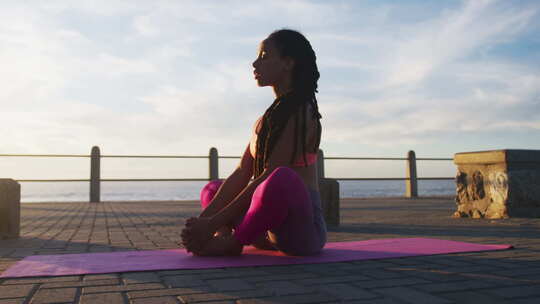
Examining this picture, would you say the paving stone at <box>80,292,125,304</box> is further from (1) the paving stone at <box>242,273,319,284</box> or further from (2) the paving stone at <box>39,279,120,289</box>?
(1) the paving stone at <box>242,273,319,284</box>

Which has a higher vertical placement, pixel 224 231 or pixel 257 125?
pixel 257 125

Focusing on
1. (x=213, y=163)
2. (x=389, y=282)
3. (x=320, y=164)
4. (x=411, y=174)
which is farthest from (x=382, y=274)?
(x=411, y=174)

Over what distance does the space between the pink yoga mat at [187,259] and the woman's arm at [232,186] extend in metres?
0.33

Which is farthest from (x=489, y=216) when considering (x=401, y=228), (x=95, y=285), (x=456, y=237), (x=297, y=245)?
(x=95, y=285)

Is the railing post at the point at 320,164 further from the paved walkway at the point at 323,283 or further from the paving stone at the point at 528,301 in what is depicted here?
the paving stone at the point at 528,301

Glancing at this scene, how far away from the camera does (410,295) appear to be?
1.85 metres

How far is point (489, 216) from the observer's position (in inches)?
259

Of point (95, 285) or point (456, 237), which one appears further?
point (456, 237)

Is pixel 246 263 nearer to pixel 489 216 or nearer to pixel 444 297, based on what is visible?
pixel 444 297

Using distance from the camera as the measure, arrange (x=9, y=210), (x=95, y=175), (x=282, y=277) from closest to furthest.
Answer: (x=282, y=277), (x=9, y=210), (x=95, y=175)

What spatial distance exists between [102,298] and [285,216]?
1079mm

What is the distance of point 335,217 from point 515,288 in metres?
3.54

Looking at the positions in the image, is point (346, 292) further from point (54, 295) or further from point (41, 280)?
point (41, 280)

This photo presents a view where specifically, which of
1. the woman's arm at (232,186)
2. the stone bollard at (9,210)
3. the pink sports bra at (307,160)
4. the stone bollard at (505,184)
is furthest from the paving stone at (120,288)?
the stone bollard at (505,184)
